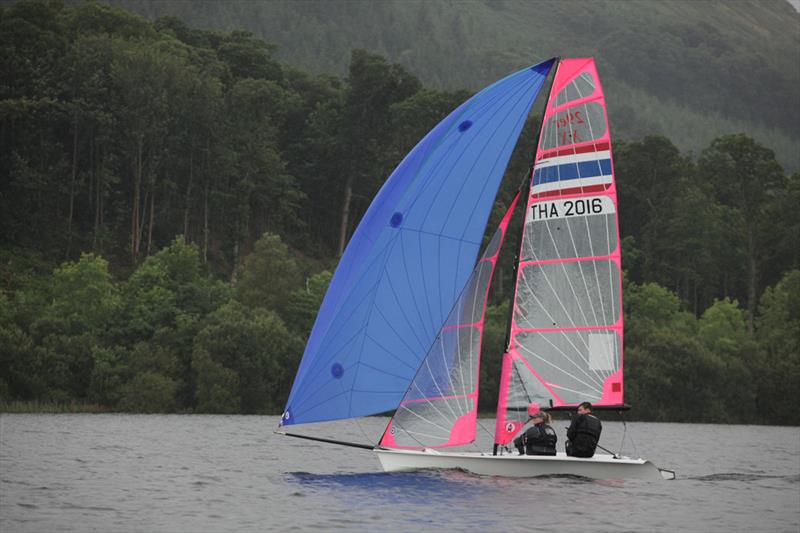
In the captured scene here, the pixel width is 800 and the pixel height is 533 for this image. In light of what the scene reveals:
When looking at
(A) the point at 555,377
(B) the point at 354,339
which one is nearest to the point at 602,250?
(A) the point at 555,377

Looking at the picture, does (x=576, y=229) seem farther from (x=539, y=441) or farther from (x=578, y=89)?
(x=539, y=441)

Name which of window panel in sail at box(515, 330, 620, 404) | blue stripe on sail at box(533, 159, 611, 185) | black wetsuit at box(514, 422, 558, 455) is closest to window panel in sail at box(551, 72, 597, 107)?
blue stripe on sail at box(533, 159, 611, 185)

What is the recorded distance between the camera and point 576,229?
30000 millimetres

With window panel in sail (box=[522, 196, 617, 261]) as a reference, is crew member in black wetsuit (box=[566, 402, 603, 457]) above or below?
below

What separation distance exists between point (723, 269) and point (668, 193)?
10.6 meters

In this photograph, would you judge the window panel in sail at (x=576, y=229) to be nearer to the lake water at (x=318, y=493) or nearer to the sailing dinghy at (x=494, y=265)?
the sailing dinghy at (x=494, y=265)

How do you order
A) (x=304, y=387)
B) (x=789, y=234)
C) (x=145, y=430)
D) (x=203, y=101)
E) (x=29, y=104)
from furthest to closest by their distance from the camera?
(x=789, y=234) → (x=203, y=101) → (x=29, y=104) → (x=145, y=430) → (x=304, y=387)

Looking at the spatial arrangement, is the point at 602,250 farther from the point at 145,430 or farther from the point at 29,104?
the point at 29,104

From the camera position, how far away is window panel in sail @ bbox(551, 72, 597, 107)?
98.1ft

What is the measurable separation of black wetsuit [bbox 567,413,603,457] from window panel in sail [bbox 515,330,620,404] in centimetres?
89

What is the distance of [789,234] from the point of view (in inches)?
4897

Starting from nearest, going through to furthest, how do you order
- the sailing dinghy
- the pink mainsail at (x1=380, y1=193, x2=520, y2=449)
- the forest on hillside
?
the sailing dinghy
the pink mainsail at (x1=380, y1=193, x2=520, y2=449)
the forest on hillside

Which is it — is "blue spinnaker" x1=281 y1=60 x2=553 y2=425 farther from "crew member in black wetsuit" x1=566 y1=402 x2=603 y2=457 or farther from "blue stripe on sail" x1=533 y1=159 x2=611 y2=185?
"crew member in black wetsuit" x1=566 y1=402 x2=603 y2=457

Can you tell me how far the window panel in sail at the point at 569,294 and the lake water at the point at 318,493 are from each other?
3985mm
